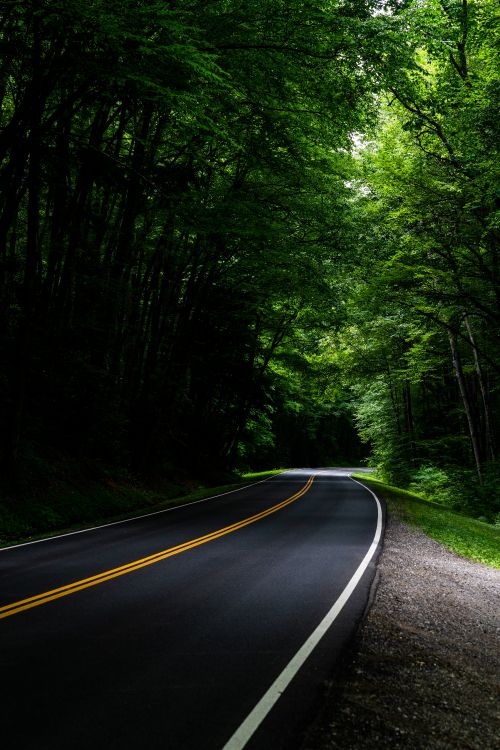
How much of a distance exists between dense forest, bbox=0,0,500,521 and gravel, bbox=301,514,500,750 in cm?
796

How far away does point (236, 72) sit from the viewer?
1081cm

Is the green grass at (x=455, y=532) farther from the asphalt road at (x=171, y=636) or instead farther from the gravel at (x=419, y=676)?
the gravel at (x=419, y=676)

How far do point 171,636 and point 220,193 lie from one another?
12605 mm

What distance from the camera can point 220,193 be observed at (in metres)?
15.2

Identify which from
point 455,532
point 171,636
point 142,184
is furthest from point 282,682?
point 142,184

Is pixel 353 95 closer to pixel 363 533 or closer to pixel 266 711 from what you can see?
pixel 363 533

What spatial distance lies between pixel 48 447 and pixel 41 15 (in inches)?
463

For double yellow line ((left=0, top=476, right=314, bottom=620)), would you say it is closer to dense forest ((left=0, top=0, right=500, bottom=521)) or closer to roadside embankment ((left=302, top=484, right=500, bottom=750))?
roadside embankment ((left=302, top=484, right=500, bottom=750))

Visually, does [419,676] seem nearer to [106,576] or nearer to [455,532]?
[106,576]

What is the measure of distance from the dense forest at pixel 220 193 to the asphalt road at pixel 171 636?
6267mm

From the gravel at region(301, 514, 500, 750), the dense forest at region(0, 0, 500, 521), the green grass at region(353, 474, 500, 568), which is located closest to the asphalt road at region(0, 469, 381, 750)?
the gravel at region(301, 514, 500, 750)

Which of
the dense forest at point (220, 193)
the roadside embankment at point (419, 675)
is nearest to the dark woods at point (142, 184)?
the dense forest at point (220, 193)

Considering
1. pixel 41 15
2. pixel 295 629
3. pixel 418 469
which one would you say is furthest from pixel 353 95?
pixel 418 469

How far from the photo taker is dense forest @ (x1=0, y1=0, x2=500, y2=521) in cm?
975
